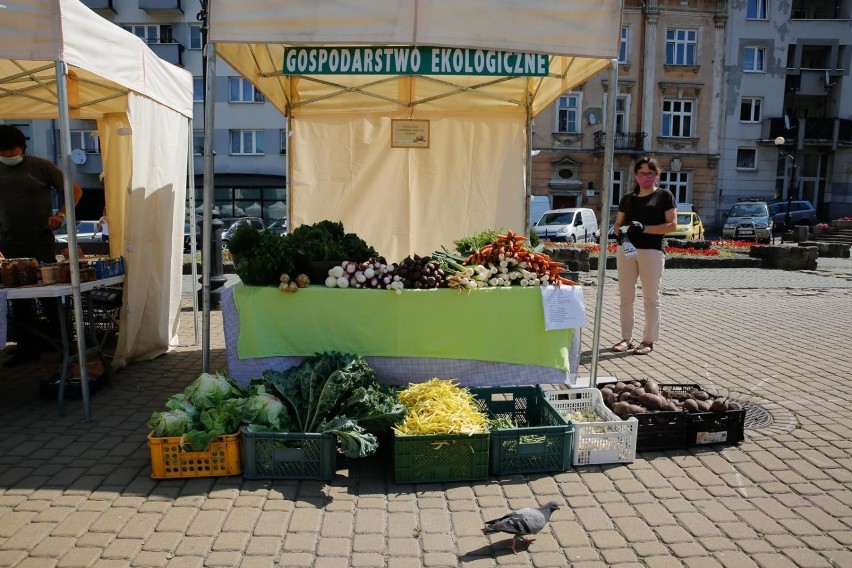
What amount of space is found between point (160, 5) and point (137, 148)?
30630 millimetres

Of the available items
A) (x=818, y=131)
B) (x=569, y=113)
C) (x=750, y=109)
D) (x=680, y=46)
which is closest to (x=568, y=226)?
(x=569, y=113)

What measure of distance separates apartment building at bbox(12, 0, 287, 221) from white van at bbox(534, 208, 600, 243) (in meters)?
14.4

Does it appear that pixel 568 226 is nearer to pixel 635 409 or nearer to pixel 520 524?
pixel 635 409

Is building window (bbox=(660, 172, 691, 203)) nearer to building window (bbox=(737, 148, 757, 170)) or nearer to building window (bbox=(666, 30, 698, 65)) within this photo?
building window (bbox=(737, 148, 757, 170))

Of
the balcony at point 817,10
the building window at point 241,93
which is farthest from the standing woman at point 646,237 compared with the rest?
the balcony at point 817,10

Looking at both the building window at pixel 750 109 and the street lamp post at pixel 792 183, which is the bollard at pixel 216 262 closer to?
the street lamp post at pixel 792 183

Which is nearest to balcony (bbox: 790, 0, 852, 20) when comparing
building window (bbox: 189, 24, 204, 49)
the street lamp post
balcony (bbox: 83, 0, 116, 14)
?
the street lamp post

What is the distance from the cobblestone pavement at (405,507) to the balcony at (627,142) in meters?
30.2

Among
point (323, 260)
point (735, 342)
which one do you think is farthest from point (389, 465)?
point (735, 342)

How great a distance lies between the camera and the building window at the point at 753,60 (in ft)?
116

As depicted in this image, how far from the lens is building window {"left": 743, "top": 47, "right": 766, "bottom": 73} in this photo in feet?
116

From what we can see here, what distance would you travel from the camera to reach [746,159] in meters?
36.0

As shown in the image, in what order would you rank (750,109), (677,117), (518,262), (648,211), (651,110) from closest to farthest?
(518,262) → (648,211) → (651,110) → (677,117) → (750,109)

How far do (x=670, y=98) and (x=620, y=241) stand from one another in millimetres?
31678
